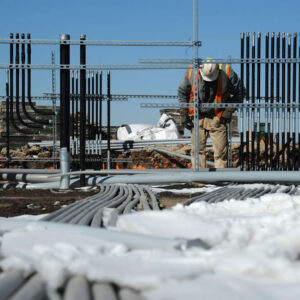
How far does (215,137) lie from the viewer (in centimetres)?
932

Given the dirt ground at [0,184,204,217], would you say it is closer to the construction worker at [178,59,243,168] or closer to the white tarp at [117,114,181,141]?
the construction worker at [178,59,243,168]

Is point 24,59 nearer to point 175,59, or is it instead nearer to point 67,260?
point 175,59

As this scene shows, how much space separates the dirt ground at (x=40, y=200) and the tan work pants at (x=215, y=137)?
1.83 metres

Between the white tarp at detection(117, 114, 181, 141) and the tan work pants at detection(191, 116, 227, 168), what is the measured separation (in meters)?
6.68

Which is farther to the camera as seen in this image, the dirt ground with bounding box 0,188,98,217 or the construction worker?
the construction worker

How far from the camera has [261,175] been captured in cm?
690

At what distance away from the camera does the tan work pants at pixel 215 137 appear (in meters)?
9.16

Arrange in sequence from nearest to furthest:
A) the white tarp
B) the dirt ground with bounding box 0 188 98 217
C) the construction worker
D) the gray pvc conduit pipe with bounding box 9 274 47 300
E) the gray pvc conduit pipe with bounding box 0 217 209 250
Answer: the gray pvc conduit pipe with bounding box 9 274 47 300, the gray pvc conduit pipe with bounding box 0 217 209 250, the dirt ground with bounding box 0 188 98 217, the construction worker, the white tarp

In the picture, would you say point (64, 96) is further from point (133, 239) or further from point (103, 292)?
point (103, 292)

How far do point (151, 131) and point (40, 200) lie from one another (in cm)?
1059

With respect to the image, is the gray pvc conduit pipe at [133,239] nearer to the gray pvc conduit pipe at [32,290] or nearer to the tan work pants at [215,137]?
the gray pvc conduit pipe at [32,290]

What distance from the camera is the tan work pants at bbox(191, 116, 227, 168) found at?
9164 millimetres

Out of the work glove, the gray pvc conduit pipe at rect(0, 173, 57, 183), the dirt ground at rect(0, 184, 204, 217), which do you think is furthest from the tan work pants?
the gray pvc conduit pipe at rect(0, 173, 57, 183)

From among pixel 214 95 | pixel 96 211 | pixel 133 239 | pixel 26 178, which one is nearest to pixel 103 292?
pixel 133 239
